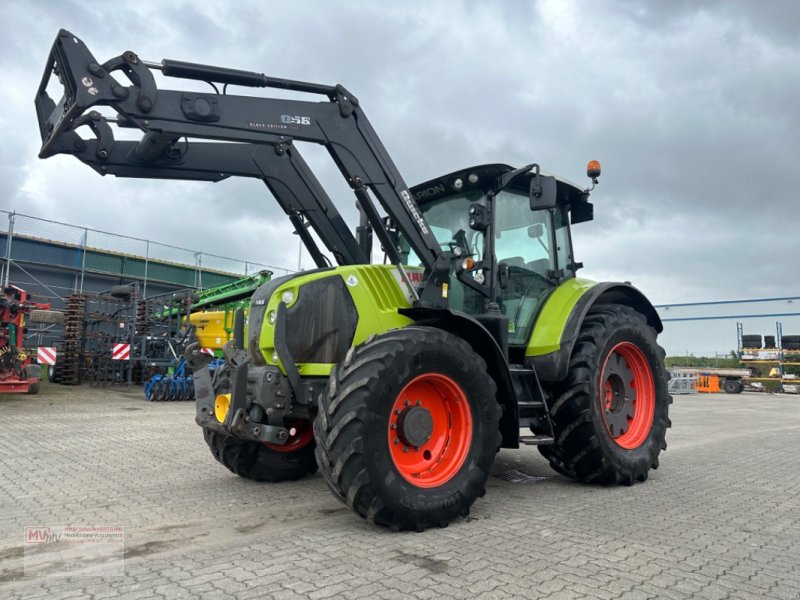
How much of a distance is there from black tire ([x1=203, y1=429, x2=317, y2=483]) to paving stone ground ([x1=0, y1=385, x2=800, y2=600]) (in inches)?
6.4

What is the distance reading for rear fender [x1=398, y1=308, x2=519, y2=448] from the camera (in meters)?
4.74

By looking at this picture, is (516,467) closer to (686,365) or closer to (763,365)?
(763,365)

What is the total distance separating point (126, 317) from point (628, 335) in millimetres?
16434

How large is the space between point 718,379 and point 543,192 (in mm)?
27785

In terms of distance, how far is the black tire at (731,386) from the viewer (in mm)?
27672

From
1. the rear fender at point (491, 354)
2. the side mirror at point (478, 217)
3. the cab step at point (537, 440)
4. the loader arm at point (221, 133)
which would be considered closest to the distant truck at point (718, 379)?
the cab step at point (537, 440)

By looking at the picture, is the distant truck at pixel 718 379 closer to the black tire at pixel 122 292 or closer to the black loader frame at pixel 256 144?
the black tire at pixel 122 292

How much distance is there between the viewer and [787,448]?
28.5 feet

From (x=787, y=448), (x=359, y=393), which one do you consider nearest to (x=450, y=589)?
(x=359, y=393)

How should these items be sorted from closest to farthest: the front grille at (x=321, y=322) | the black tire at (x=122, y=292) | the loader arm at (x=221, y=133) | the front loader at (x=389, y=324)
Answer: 1. the front loader at (x=389, y=324)
2. the loader arm at (x=221, y=133)
3. the front grille at (x=321, y=322)
4. the black tire at (x=122, y=292)

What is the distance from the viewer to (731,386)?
27797 mm

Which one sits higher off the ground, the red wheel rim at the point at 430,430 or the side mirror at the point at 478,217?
the side mirror at the point at 478,217

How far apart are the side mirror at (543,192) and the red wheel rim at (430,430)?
1941 millimetres

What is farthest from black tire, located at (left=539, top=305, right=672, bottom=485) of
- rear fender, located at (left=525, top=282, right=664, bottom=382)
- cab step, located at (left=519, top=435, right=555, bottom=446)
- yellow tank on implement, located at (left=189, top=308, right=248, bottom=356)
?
yellow tank on implement, located at (left=189, top=308, right=248, bottom=356)
